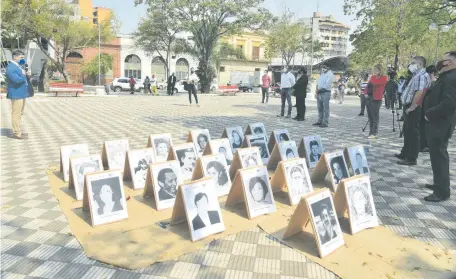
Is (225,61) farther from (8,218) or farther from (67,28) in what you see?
(8,218)

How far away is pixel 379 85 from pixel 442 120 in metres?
4.37

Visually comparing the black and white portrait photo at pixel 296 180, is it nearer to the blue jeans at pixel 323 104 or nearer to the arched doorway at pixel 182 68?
the blue jeans at pixel 323 104

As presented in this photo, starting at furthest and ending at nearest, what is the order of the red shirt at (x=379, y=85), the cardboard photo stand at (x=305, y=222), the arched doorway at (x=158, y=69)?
the arched doorway at (x=158, y=69), the red shirt at (x=379, y=85), the cardboard photo stand at (x=305, y=222)

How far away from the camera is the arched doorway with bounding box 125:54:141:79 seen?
4872 centimetres

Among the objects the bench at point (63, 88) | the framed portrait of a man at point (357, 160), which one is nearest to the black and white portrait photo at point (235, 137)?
the framed portrait of a man at point (357, 160)

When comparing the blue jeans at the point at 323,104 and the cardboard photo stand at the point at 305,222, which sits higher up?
the blue jeans at the point at 323,104

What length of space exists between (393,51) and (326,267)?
26947mm

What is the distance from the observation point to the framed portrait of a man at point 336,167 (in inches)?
195

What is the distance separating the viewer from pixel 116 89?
35.2 metres

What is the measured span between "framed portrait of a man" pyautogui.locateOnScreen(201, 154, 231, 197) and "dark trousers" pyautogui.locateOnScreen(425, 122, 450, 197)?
2634 mm

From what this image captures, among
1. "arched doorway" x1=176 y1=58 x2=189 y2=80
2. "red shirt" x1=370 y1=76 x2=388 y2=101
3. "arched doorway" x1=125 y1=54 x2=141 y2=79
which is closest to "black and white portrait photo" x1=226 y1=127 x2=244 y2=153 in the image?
"red shirt" x1=370 y1=76 x2=388 y2=101

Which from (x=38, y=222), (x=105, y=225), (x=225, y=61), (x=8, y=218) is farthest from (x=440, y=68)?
(x=225, y=61)

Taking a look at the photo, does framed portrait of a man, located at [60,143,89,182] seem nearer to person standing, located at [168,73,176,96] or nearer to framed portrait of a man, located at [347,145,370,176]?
framed portrait of a man, located at [347,145,370,176]

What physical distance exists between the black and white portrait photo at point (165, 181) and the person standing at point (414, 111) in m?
4.40
